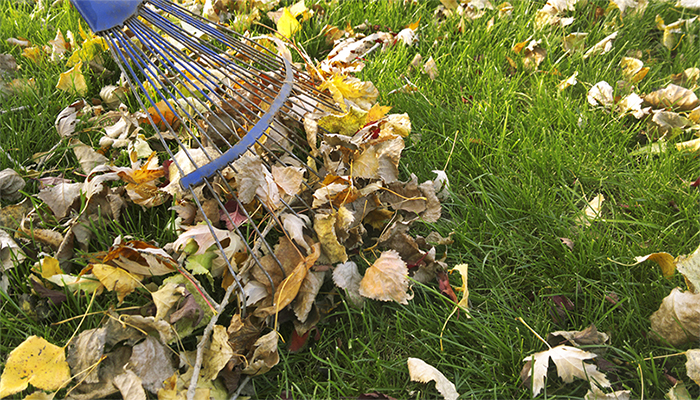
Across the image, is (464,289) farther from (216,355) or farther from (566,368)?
(216,355)

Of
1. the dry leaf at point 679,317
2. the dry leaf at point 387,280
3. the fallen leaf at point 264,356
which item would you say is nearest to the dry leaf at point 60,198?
the fallen leaf at point 264,356

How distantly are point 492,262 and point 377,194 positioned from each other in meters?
0.45

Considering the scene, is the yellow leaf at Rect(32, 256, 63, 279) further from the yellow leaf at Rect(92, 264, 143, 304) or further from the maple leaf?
the maple leaf

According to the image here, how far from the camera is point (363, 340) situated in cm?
129

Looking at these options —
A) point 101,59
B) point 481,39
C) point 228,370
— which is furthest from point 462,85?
point 101,59

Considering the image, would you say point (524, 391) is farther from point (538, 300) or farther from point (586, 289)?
point (586, 289)

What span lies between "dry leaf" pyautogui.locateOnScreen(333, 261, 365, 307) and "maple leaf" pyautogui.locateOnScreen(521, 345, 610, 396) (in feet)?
1.59

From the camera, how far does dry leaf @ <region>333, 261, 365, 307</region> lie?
131 cm

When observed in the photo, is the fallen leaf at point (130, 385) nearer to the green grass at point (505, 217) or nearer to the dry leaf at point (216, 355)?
the dry leaf at point (216, 355)

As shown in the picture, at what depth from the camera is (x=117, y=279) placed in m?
1.25

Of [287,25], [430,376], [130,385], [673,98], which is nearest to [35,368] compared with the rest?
Answer: [130,385]

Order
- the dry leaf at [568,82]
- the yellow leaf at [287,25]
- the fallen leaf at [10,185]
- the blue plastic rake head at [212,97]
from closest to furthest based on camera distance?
the blue plastic rake head at [212,97] < the fallen leaf at [10,185] < the dry leaf at [568,82] < the yellow leaf at [287,25]

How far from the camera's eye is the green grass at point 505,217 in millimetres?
1214

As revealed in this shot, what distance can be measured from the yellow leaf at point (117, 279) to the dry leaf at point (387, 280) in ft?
2.18
